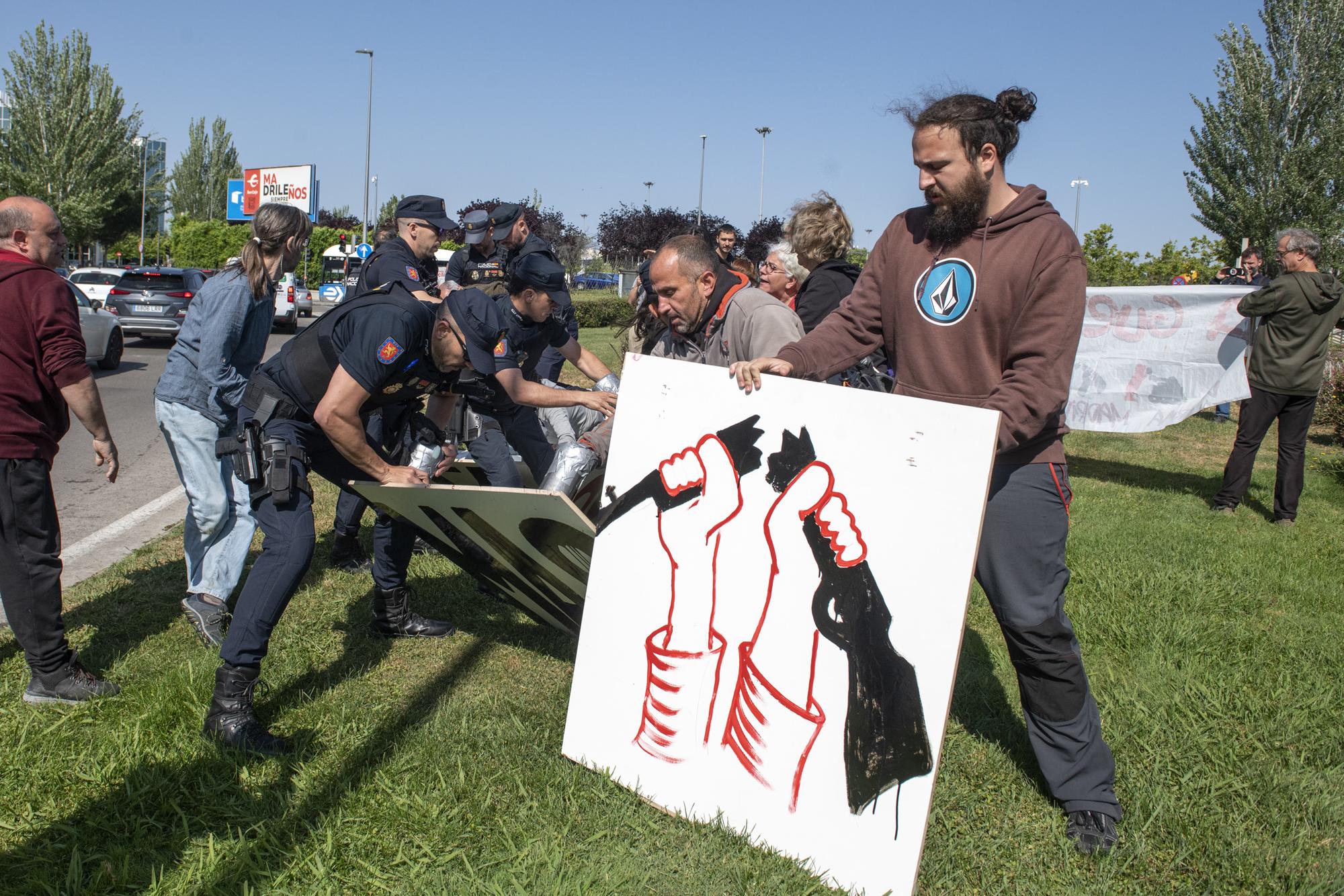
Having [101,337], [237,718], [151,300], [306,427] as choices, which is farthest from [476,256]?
[151,300]

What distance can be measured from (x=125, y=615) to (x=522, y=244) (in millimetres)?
3594

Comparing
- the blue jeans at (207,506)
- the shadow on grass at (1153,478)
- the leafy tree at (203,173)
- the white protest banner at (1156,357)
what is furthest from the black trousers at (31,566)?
the leafy tree at (203,173)

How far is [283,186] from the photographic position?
4425 cm

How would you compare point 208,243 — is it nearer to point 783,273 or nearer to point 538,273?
point 783,273

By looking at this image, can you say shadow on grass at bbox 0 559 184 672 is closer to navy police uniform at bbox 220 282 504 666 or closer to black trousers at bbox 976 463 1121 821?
navy police uniform at bbox 220 282 504 666

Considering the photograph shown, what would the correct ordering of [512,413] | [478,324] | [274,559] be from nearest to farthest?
[274,559] < [478,324] < [512,413]

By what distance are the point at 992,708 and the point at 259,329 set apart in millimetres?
3659

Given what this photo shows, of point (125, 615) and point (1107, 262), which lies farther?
point (1107, 262)

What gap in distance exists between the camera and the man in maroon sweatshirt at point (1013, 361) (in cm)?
267

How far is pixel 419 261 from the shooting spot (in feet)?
21.1

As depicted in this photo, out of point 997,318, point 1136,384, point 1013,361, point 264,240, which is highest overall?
point 264,240

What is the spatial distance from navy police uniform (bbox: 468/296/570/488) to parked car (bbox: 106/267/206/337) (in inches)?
716

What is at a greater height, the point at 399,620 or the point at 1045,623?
the point at 1045,623

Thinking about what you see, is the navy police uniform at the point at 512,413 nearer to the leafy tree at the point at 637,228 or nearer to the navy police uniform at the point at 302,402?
the navy police uniform at the point at 302,402
